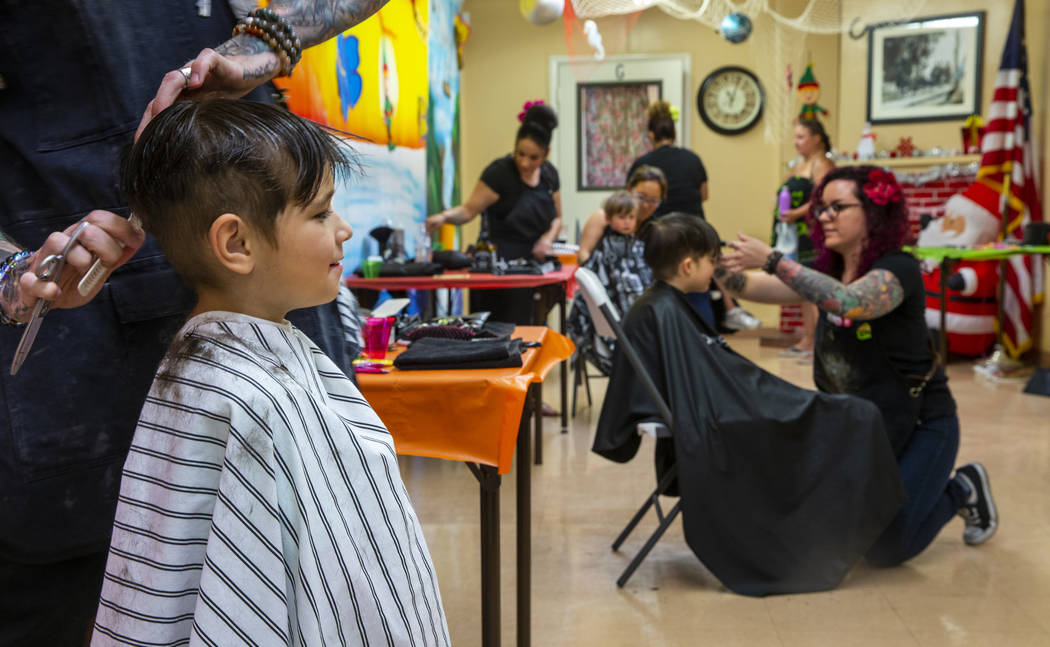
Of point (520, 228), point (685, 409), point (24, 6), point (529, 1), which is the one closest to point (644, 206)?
point (520, 228)

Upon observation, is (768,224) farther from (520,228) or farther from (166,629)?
(166,629)

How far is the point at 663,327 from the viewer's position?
8.66 feet

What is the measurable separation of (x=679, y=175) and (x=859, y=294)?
2.66m

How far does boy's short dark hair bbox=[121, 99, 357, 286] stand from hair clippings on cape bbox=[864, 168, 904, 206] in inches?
86.0

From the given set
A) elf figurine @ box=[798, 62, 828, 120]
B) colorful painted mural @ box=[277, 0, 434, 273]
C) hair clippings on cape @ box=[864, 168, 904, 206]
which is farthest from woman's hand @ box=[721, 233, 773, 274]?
elf figurine @ box=[798, 62, 828, 120]

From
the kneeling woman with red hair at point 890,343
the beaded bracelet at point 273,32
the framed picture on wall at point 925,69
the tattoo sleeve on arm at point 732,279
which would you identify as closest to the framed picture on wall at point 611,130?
the framed picture on wall at point 925,69

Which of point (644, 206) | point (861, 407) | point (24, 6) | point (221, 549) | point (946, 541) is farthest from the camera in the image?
point (644, 206)

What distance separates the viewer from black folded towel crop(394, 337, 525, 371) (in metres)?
1.90

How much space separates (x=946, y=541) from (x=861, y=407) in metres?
0.73

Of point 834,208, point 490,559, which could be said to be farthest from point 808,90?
point 490,559

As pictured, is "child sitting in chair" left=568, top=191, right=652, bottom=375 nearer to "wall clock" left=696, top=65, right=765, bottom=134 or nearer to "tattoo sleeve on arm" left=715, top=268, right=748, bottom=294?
"tattoo sleeve on arm" left=715, top=268, right=748, bottom=294

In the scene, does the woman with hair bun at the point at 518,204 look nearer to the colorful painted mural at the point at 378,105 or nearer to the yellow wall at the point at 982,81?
the colorful painted mural at the point at 378,105

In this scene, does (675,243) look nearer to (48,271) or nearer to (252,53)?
(252,53)

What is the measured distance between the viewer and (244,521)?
2.63 ft
